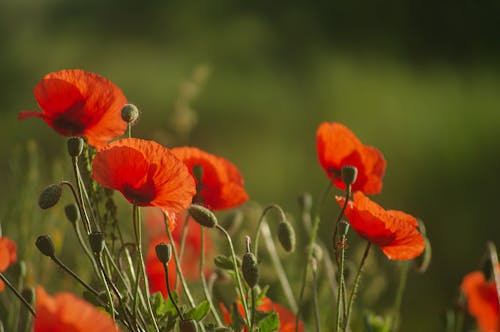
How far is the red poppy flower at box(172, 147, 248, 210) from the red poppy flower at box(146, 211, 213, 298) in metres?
0.14

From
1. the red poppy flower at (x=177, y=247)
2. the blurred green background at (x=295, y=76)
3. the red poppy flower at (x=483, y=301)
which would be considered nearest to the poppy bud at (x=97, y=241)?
the red poppy flower at (x=177, y=247)

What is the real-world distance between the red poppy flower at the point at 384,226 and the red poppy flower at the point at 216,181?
0.10 metres

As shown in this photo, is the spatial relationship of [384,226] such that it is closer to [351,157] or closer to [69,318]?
[351,157]

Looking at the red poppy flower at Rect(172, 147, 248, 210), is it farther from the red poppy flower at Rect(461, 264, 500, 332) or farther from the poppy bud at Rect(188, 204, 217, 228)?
the red poppy flower at Rect(461, 264, 500, 332)

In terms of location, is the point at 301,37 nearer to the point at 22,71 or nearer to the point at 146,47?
the point at 146,47

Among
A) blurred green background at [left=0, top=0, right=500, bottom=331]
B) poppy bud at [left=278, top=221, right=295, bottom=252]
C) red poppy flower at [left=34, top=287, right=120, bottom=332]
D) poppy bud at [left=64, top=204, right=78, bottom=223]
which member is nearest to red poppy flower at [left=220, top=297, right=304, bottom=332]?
poppy bud at [left=278, top=221, right=295, bottom=252]

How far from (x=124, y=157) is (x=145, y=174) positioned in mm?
19

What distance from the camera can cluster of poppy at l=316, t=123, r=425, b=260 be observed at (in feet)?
2.04

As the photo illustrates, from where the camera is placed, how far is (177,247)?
1.00 m

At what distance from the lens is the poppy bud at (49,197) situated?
564 mm

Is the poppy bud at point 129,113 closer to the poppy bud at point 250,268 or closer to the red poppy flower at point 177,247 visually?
the poppy bud at point 250,268

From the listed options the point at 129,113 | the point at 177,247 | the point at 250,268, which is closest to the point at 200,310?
the point at 250,268

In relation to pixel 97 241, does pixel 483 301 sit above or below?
below

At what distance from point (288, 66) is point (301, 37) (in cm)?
26
